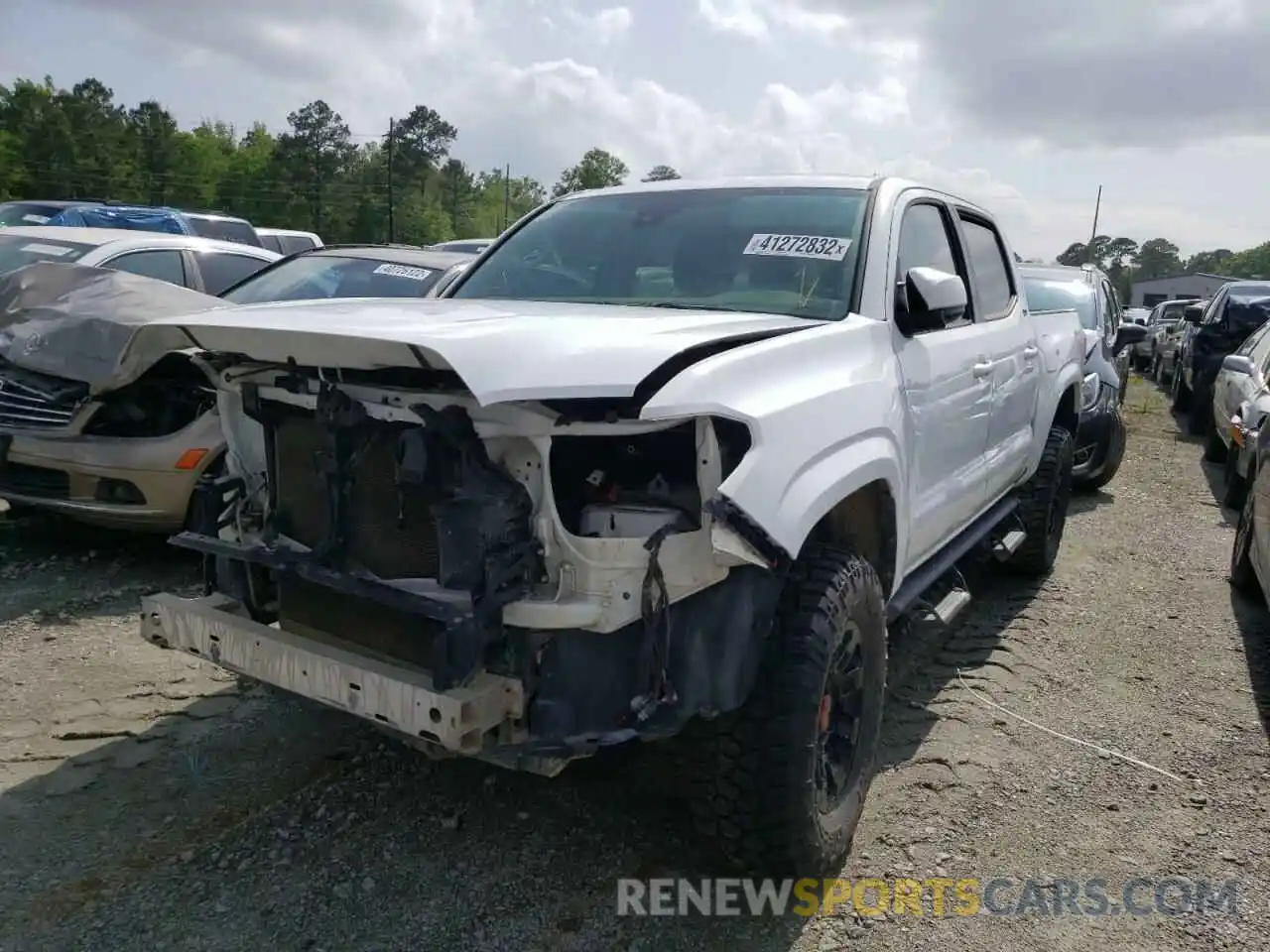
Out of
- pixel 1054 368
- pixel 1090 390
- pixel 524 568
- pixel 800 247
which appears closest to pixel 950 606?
pixel 800 247

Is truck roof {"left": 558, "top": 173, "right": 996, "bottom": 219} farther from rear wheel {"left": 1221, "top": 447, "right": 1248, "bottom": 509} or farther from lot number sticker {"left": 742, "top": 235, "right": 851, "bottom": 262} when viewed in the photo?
rear wheel {"left": 1221, "top": 447, "right": 1248, "bottom": 509}

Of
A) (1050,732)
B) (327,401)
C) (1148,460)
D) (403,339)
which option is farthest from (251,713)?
(1148,460)

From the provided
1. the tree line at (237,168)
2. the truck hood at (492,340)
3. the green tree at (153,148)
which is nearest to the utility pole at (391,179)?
the tree line at (237,168)

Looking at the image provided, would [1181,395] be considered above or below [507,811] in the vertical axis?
above

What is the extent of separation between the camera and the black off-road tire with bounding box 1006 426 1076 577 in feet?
18.8

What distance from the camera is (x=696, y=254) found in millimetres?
3658

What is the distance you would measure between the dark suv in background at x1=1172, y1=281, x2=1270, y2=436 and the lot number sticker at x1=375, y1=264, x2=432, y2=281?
9658 mm

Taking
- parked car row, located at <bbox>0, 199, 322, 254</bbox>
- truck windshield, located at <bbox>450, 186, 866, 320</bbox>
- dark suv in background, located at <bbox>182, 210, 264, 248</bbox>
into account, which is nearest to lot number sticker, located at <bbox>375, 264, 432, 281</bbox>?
truck windshield, located at <bbox>450, 186, 866, 320</bbox>

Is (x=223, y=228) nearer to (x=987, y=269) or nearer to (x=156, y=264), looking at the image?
(x=156, y=264)

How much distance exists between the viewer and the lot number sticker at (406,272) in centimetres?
654

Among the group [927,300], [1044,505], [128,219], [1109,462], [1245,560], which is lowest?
[1245,560]

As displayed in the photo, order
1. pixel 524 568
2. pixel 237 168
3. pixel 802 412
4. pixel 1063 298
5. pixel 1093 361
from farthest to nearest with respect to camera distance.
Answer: pixel 237 168, pixel 1063 298, pixel 1093 361, pixel 802 412, pixel 524 568

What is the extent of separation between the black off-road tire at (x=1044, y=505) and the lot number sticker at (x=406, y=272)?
381 cm

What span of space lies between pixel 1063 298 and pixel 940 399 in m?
6.91
